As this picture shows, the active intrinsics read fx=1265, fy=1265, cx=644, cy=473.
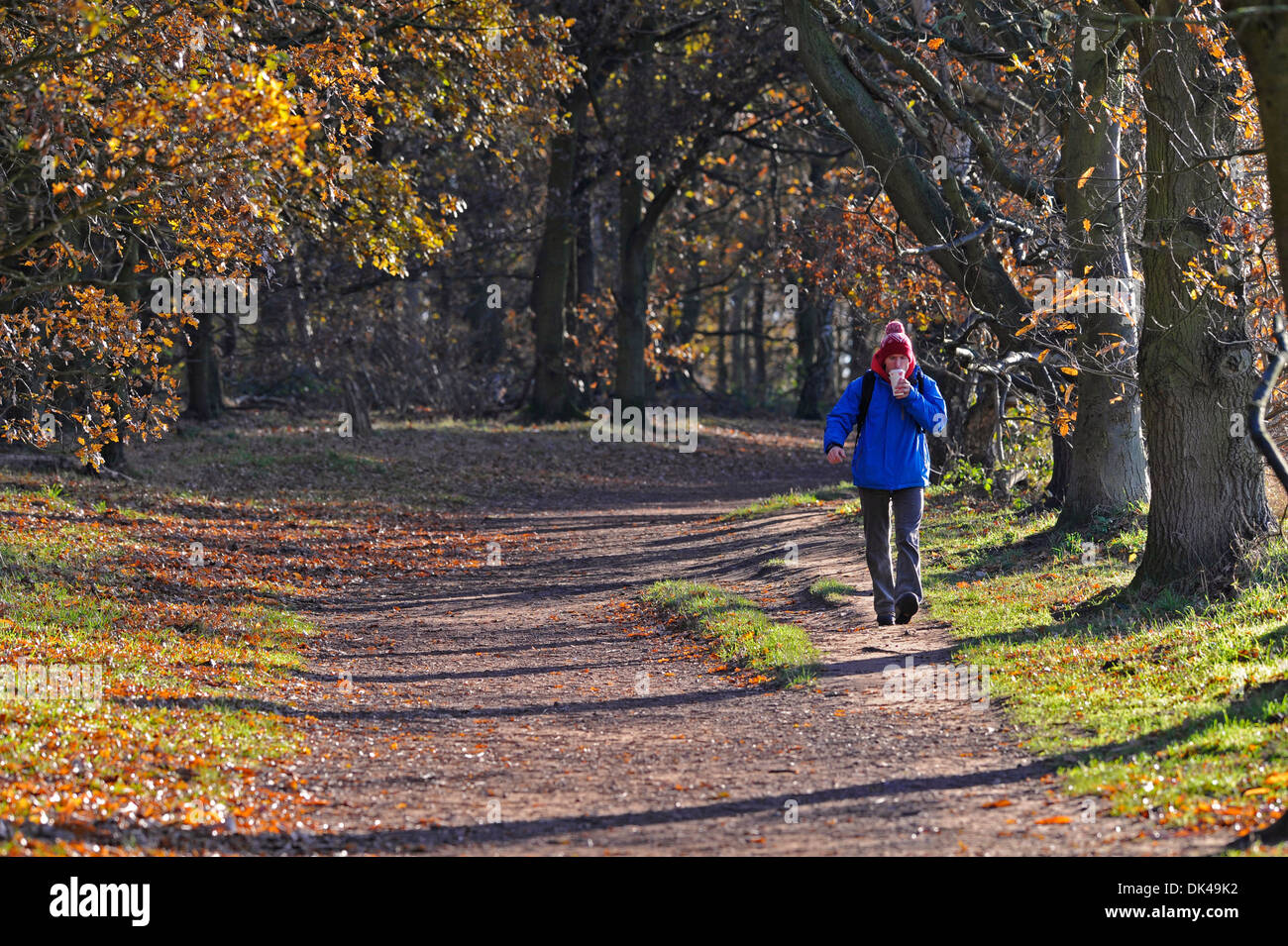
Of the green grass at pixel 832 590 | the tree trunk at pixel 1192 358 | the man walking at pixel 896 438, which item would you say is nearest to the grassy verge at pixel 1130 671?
the tree trunk at pixel 1192 358

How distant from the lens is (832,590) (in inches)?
430

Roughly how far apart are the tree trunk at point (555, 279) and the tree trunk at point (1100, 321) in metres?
15.0

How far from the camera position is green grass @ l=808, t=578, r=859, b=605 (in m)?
10.8

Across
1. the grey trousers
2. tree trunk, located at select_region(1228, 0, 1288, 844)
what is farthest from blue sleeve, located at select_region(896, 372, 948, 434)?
tree trunk, located at select_region(1228, 0, 1288, 844)

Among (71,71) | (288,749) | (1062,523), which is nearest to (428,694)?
(288,749)

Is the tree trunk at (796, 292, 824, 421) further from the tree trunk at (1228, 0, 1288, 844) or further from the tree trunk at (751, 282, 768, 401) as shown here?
the tree trunk at (1228, 0, 1288, 844)

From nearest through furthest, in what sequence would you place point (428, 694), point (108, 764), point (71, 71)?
1. point (108, 764)
2. point (428, 694)
3. point (71, 71)

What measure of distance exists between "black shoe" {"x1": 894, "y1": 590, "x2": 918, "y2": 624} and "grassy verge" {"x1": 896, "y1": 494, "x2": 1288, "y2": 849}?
0.39 m

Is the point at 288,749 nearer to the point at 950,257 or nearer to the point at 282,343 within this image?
the point at 950,257

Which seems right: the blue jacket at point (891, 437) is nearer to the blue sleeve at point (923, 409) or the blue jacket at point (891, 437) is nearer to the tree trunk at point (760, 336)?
the blue sleeve at point (923, 409)

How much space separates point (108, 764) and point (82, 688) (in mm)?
1712

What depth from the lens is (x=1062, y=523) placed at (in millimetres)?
11727

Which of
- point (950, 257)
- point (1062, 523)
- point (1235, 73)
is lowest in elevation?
point (1062, 523)

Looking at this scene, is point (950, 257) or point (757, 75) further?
point (757, 75)
